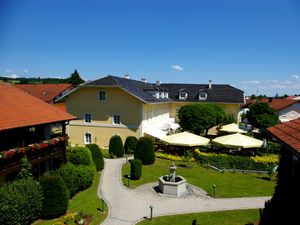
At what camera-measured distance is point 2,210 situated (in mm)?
13703

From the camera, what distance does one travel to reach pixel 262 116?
133ft

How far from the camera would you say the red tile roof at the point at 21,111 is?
16.9 m

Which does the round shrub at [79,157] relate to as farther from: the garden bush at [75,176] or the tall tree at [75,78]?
the tall tree at [75,78]

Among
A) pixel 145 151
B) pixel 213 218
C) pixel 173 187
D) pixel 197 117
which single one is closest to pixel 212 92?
pixel 197 117

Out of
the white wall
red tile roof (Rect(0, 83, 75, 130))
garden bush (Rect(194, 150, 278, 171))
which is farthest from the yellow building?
the white wall

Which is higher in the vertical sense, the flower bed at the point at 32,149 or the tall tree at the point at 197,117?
the tall tree at the point at 197,117

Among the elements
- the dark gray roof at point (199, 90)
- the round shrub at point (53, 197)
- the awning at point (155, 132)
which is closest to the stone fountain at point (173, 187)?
the round shrub at point (53, 197)

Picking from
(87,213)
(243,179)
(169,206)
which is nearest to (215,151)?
(243,179)

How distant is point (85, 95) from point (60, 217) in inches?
895

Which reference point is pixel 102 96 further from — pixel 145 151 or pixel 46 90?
pixel 46 90

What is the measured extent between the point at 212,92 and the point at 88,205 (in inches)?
1467

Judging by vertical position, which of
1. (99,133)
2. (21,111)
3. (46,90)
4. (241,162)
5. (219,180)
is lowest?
(219,180)

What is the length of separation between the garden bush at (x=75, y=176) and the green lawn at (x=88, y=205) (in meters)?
0.46

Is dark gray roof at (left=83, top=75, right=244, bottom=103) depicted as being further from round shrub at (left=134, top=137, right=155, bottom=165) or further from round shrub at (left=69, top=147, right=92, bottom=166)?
round shrub at (left=69, top=147, right=92, bottom=166)
